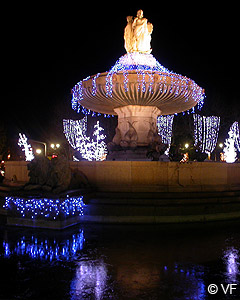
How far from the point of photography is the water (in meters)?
4.10

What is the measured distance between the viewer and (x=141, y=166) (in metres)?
9.49

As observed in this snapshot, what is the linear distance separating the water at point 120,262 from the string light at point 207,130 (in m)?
22.2

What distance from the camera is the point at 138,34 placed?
→ 1442 centimetres

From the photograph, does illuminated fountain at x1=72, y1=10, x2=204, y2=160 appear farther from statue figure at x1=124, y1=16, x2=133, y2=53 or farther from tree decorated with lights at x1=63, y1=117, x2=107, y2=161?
tree decorated with lights at x1=63, y1=117, x2=107, y2=161

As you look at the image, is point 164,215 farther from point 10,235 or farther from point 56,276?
point 56,276

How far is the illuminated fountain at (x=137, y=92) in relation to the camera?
39.1 ft

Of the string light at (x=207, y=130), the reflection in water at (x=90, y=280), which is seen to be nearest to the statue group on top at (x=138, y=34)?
the reflection in water at (x=90, y=280)

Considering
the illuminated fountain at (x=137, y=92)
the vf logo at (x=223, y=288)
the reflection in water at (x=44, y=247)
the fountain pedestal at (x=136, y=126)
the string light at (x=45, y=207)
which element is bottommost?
the vf logo at (x=223, y=288)

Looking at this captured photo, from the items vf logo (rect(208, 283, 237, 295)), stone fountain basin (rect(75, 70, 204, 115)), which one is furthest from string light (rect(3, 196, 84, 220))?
stone fountain basin (rect(75, 70, 204, 115))

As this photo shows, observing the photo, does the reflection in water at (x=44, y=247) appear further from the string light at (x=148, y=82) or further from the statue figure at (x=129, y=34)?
the statue figure at (x=129, y=34)

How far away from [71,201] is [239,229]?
3.62m

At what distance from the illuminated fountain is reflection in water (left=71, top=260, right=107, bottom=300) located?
Answer: 25.6ft

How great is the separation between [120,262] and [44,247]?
1542mm

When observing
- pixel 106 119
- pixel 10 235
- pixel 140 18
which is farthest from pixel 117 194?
pixel 106 119
